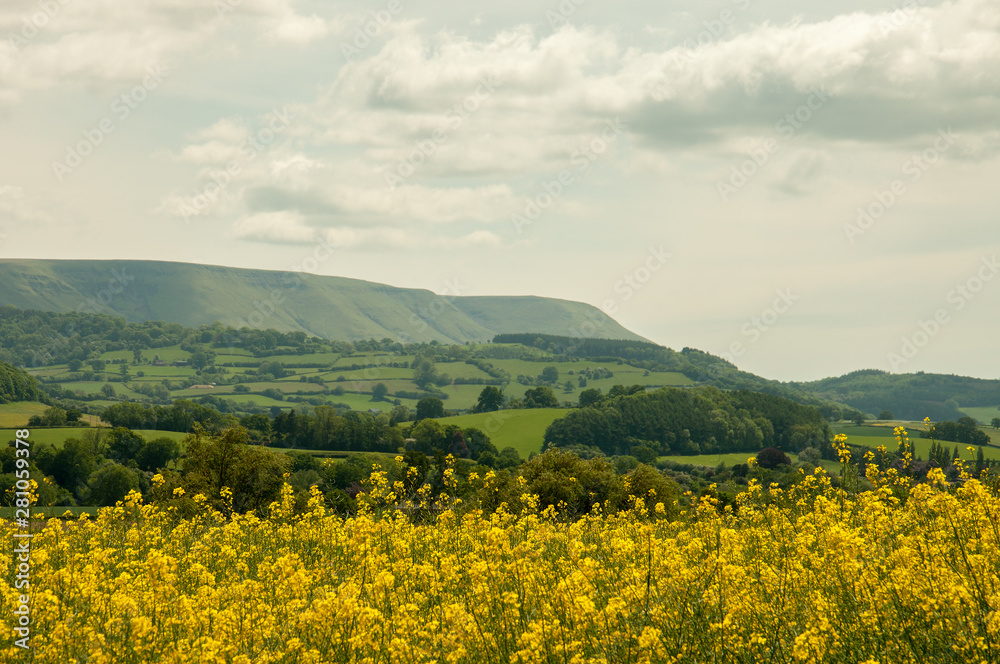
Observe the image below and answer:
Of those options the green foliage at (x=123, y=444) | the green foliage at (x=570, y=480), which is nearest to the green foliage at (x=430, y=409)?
the green foliage at (x=123, y=444)

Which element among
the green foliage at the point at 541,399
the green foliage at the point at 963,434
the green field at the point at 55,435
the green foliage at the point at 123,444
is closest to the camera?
the green foliage at the point at 123,444

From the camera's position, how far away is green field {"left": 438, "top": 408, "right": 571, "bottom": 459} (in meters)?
121

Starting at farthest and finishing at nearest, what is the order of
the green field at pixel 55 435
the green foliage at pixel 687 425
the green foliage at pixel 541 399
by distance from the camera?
1. the green foliage at pixel 541 399
2. the green foliage at pixel 687 425
3. the green field at pixel 55 435

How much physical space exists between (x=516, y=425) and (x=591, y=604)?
127389 mm

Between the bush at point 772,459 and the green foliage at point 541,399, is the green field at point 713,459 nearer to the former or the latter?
the bush at point 772,459

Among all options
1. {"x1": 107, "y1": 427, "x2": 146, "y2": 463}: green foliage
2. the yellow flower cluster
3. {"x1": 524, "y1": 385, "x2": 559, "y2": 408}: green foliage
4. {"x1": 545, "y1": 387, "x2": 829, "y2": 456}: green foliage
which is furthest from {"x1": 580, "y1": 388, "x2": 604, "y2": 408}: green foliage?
the yellow flower cluster

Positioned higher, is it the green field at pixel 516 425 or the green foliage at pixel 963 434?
the green foliage at pixel 963 434

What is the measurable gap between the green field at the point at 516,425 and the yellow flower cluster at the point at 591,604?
106026 millimetres

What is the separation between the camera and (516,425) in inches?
5226

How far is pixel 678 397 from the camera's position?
15162 cm

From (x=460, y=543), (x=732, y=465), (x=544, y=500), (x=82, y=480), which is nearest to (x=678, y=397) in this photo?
(x=732, y=465)

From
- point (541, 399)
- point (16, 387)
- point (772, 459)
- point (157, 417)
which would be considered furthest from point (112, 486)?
point (541, 399)

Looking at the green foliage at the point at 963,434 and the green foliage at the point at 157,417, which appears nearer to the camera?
the green foliage at the point at 963,434

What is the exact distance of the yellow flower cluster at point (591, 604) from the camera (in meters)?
6.14
